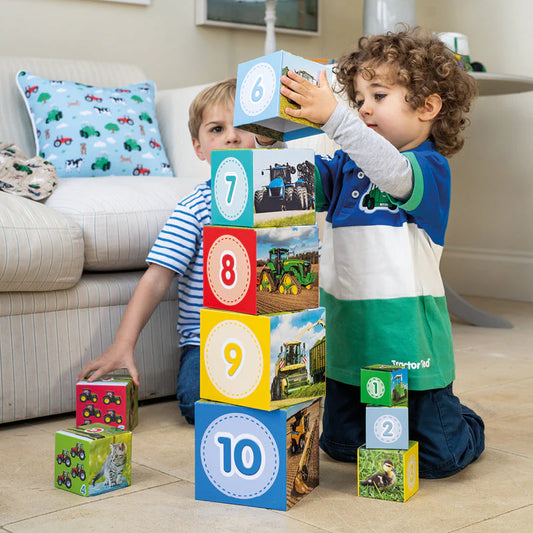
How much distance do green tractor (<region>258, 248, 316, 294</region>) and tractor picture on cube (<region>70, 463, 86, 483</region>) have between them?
1.16 feet

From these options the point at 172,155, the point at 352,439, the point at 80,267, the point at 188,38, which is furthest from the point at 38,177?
the point at 188,38

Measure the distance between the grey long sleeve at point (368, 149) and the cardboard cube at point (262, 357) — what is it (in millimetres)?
207

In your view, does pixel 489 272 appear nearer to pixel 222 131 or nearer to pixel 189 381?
pixel 222 131

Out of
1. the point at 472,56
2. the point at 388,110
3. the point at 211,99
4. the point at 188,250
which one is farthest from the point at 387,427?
the point at 472,56

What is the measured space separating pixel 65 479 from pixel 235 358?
31cm

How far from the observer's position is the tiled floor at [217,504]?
0.99 m

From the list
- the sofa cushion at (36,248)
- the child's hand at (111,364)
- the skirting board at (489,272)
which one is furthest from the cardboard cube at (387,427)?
the skirting board at (489,272)

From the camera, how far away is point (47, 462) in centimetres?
124

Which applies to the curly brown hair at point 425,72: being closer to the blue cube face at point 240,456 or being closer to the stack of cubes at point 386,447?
the stack of cubes at point 386,447

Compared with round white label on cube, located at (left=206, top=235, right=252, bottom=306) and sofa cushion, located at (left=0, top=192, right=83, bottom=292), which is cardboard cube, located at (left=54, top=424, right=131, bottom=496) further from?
sofa cushion, located at (left=0, top=192, right=83, bottom=292)

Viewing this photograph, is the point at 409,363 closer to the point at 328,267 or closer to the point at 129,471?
the point at 328,267

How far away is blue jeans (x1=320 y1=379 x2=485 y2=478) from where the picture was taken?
119 cm

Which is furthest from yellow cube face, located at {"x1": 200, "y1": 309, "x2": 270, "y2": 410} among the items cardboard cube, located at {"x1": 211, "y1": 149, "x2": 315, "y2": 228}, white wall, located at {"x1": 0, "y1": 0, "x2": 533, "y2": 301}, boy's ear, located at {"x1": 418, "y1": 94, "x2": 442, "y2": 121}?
white wall, located at {"x1": 0, "y1": 0, "x2": 533, "y2": 301}

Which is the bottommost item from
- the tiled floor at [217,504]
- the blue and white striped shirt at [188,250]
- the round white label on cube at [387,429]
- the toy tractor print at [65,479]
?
the tiled floor at [217,504]
